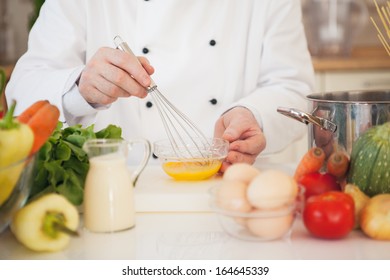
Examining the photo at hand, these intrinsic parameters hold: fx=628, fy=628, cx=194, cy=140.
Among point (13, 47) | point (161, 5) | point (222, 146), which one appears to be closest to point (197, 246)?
point (222, 146)

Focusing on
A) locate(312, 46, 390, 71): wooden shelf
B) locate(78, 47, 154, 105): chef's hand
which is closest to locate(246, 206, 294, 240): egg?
locate(78, 47, 154, 105): chef's hand

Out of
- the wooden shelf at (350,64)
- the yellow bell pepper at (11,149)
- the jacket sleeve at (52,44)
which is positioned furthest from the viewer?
the wooden shelf at (350,64)

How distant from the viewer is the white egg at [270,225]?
777 millimetres

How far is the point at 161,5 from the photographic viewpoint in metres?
1.35

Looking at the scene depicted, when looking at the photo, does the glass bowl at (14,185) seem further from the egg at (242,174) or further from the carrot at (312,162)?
the carrot at (312,162)

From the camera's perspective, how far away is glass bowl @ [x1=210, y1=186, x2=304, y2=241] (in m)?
0.77

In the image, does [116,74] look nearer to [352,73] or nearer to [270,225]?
[270,225]

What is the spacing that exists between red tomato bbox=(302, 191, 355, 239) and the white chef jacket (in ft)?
1.61

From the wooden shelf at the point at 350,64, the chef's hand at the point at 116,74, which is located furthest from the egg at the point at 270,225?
the wooden shelf at the point at 350,64

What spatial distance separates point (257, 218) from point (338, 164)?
20cm

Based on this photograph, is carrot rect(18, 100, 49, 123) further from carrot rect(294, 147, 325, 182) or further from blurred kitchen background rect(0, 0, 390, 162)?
blurred kitchen background rect(0, 0, 390, 162)

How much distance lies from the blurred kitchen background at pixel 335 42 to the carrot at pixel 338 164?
1.33 meters

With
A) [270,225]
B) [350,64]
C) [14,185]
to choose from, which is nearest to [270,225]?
[270,225]
